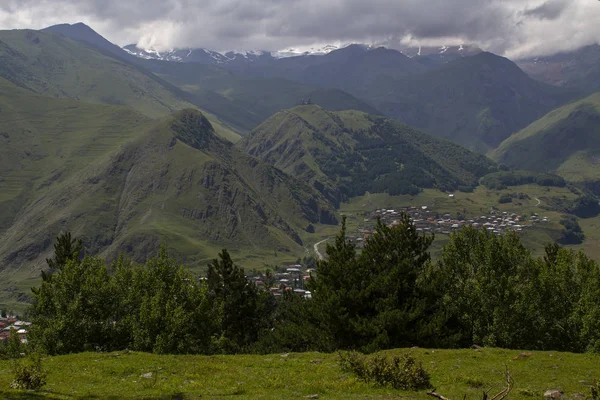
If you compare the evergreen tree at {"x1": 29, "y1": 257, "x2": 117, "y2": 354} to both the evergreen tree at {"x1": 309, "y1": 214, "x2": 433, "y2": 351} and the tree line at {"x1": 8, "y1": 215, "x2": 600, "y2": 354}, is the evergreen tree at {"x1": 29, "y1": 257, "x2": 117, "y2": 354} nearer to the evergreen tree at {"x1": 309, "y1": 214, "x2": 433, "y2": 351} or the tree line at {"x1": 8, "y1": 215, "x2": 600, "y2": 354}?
the tree line at {"x1": 8, "y1": 215, "x2": 600, "y2": 354}

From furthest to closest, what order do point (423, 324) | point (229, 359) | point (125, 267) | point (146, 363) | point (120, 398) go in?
1. point (125, 267)
2. point (423, 324)
3. point (229, 359)
4. point (146, 363)
5. point (120, 398)

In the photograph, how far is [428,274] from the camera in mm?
66312

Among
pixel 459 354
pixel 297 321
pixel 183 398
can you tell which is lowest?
pixel 297 321

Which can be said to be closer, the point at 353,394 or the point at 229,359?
the point at 353,394

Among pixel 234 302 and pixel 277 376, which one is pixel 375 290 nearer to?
pixel 277 376

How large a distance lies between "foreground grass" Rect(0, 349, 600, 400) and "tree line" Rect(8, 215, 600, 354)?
1068 centimetres

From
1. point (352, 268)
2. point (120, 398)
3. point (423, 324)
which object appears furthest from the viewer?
point (352, 268)

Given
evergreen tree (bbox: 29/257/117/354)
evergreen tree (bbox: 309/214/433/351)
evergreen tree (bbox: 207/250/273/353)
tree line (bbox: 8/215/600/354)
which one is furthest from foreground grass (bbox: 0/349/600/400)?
evergreen tree (bbox: 207/250/273/353)

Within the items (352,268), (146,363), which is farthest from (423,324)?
(146,363)

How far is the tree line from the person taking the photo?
55219 millimetres

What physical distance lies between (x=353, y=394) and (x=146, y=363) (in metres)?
17.4

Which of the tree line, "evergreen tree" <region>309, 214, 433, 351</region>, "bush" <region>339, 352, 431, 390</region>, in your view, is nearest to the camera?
"bush" <region>339, 352, 431, 390</region>

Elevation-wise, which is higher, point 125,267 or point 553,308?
point 125,267

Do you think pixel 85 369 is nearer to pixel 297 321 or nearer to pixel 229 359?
pixel 229 359
